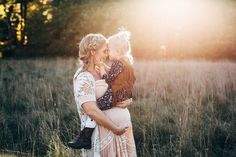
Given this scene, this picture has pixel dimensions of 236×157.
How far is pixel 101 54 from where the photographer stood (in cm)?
384

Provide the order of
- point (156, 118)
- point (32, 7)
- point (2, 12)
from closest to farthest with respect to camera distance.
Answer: point (156, 118)
point (2, 12)
point (32, 7)

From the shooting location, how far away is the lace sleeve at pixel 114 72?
3.89 m

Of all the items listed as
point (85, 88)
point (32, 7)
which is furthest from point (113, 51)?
point (32, 7)

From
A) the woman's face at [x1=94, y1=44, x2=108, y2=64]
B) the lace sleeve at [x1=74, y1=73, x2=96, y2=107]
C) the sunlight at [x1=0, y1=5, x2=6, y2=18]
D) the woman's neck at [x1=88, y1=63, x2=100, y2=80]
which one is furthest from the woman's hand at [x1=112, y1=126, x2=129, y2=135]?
the sunlight at [x1=0, y1=5, x2=6, y2=18]

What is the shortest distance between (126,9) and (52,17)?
5679 millimetres

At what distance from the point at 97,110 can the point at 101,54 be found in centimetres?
46

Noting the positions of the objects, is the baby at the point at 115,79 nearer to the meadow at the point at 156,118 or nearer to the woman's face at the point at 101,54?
the woman's face at the point at 101,54

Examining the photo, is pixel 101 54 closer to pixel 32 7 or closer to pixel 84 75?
pixel 84 75

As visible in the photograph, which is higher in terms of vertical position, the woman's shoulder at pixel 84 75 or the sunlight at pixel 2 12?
the woman's shoulder at pixel 84 75

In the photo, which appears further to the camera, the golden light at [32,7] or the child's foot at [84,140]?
the golden light at [32,7]

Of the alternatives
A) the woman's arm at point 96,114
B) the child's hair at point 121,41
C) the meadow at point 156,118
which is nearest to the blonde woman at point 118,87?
the child's hair at point 121,41

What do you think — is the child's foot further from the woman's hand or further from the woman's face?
the woman's face

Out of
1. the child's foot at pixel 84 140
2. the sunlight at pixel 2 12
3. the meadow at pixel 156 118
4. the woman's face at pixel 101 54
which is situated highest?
the woman's face at pixel 101 54

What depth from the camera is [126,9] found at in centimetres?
2303
